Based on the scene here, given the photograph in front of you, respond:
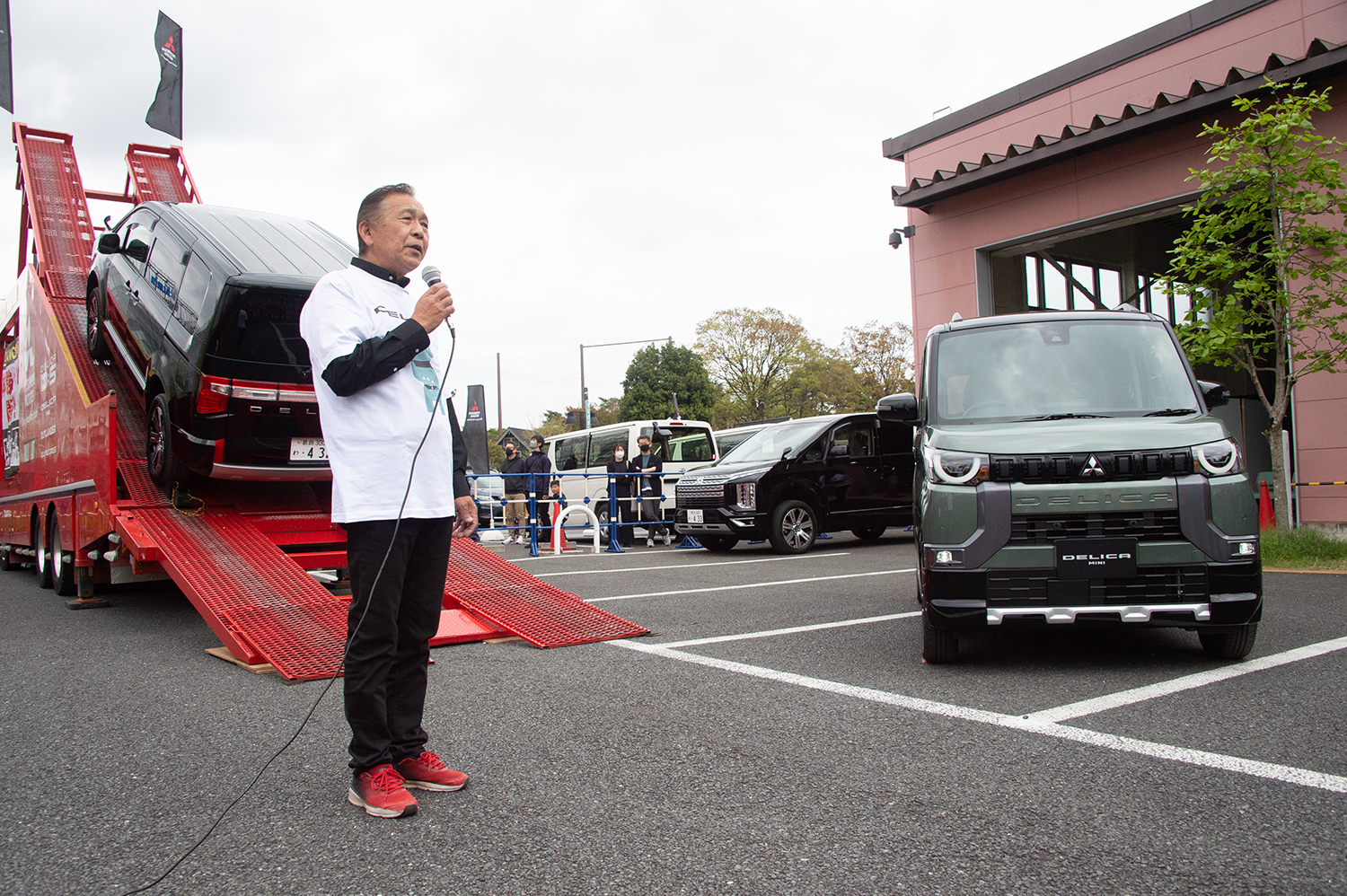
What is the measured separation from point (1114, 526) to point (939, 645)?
40.2 inches

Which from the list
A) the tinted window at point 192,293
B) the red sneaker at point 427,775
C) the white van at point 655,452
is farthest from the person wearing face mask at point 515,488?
the red sneaker at point 427,775

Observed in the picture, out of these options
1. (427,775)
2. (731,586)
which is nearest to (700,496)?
(731,586)

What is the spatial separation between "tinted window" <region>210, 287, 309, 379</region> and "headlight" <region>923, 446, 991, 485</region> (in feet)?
13.2

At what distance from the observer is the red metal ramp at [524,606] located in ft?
18.4

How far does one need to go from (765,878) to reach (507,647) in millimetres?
3403

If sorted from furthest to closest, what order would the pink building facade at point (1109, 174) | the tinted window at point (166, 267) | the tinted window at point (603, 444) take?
1. the tinted window at point (603, 444)
2. the pink building facade at point (1109, 174)
3. the tinted window at point (166, 267)

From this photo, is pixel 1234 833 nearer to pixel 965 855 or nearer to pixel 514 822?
pixel 965 855

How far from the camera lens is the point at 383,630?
2.78 meters

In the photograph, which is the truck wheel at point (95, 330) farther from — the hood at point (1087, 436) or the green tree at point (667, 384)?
the green tree at point (667, 384)

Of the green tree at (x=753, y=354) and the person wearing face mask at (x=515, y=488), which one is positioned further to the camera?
the green tree at (x=753, y=354)

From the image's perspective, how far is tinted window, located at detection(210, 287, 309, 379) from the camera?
5.92 m

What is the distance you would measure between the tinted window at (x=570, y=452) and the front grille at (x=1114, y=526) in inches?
688

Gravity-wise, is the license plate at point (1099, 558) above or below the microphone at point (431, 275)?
below

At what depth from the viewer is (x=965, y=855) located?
2318mm
